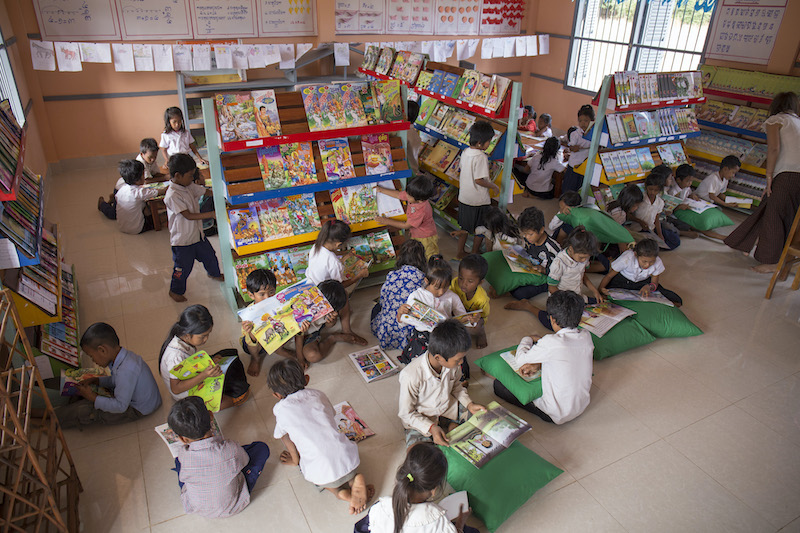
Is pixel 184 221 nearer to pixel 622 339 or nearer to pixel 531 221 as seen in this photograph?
pixel 531 221

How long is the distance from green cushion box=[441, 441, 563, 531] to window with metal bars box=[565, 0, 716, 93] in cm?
745

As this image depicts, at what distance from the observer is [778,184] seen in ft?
18.6

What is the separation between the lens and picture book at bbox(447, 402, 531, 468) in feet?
10.4

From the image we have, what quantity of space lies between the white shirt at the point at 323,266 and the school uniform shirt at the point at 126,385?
1.46 m

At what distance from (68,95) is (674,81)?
27.5ft

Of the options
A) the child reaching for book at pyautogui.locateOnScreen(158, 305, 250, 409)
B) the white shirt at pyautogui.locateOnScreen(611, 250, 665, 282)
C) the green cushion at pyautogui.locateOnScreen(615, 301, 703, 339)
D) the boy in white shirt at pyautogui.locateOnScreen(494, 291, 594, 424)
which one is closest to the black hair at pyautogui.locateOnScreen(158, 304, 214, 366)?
the child reaching for book at pyautogui.locateOnScreen(158, 305, 250, 409)

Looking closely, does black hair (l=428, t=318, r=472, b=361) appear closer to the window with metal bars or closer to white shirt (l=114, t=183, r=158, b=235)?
white shirt (l=114, t=183, r=158, b=235)

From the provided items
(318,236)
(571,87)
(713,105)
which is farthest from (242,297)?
(571,87)

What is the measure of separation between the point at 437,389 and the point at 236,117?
8.72 ft

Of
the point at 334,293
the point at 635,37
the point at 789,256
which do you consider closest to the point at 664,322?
the point at 789,256

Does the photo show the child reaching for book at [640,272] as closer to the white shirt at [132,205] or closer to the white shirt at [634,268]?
the white shirt at [634,268]

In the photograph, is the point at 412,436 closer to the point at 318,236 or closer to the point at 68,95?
the point at 318,236

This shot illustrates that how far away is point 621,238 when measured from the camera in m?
5.62

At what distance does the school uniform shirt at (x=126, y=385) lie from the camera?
3.41 metres
